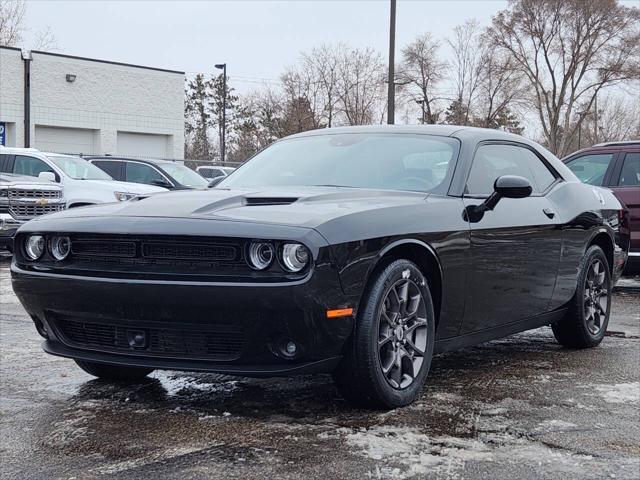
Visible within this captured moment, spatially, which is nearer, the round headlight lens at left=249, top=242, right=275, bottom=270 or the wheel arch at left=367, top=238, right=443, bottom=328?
the round headlight lens at left=249, top=242, right=275, bottom=270

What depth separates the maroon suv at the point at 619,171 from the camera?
32.0ft

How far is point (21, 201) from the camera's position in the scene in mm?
12773

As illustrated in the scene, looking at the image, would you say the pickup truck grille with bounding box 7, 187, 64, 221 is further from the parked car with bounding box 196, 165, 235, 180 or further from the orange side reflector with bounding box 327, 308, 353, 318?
the parked car with bounding box 196, 165, 235, 180

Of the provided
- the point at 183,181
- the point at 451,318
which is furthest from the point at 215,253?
the point at 183,181

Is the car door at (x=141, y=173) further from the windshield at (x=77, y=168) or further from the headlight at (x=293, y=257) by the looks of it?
the headlight at (x=293, y=257)

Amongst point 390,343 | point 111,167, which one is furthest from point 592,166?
point 111,167

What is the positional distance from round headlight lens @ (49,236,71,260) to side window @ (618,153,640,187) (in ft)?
23.9

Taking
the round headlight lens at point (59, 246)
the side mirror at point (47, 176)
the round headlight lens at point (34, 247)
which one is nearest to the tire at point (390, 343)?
the round headlight lens at point (59, 246)

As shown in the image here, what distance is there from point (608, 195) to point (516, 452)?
368 cm

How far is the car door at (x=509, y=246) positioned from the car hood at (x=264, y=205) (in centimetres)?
48

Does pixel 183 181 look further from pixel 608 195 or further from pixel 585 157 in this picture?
pixel 608 195

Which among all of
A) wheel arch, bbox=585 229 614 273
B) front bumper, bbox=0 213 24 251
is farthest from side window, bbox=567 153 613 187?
front bumper, bbox=0 213 24 251

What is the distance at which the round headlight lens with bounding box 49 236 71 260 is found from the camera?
423 cm

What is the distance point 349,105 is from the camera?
44.3 m
